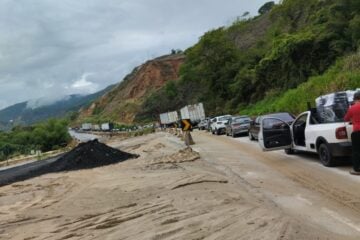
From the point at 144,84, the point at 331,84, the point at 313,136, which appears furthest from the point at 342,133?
the point at 144,84

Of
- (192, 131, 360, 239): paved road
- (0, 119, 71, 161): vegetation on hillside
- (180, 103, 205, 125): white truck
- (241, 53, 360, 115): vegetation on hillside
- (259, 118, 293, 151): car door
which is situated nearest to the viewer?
(192, 131, 360, 239): paved road

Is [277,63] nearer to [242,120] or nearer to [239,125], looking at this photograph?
[242,120]

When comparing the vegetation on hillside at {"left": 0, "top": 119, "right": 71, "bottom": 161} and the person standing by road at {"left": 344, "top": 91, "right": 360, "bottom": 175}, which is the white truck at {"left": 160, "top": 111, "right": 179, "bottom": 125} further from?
the person standing by road at {"left": 344, "top": 91, "right": 360, "bottom": 175}

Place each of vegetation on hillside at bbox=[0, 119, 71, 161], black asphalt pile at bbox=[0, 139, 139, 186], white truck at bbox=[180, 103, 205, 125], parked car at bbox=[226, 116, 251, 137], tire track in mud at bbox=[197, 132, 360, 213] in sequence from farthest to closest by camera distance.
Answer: vegetation on hillside at bbox=[0, 119, 71, 161], white truck at bbox=[180, 103, 205, 125], parked car at bbox=[226, 116, 251, 137], black asphalt pile at bbox=[0, 139, 139, 186], tire track in mud at bbox=[197, 132, 360, 213]

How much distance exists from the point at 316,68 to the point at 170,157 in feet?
105

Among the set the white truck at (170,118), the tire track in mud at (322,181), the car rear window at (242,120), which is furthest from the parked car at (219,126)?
the white truck at (170,118)

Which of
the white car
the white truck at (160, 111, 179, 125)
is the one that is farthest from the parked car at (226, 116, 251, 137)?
the white truck at (160, 111, 179, 125)

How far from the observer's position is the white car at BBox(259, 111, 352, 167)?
12.7m

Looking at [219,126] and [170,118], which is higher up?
[170,118]

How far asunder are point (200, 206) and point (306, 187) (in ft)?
8.93

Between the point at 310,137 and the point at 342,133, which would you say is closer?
the point at 342,133

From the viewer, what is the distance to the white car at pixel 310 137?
501 inches

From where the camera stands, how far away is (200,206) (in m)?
9.59

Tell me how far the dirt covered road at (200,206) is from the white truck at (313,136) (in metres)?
0.52
